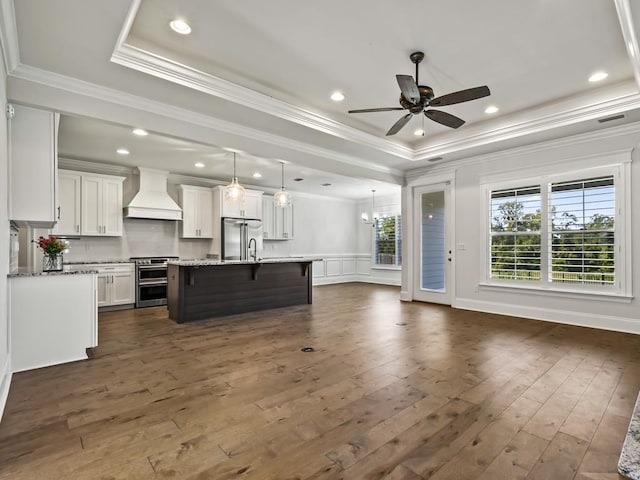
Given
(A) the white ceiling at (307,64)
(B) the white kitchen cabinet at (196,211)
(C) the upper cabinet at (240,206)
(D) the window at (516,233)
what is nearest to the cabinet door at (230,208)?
(C) the upper cabinet at (240,206)

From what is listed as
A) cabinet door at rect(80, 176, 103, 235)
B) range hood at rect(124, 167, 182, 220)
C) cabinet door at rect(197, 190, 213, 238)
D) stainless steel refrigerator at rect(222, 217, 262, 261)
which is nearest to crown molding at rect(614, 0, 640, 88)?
stainless steel refrigerator at rect(222, 217, 262, 261)

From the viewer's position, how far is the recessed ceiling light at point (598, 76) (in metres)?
3.73

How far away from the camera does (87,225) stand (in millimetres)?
6223

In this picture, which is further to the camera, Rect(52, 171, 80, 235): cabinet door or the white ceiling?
Rect(52, 171, 80, 235): cabinet door

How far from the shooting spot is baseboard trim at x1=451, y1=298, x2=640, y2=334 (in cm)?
455

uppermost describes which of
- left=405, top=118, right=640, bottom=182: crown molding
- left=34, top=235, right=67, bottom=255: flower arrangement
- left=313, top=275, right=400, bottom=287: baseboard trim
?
left=405, top=118, right=640, bottom=182: crown molding

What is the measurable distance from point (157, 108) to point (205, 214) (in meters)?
4.08

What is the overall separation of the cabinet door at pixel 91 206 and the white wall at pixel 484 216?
231 inches

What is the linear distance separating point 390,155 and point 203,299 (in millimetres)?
3896

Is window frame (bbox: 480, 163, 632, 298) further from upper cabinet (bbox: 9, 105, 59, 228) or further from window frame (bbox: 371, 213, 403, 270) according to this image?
upper cabinet (bbox: 9, 105, 59, 228)

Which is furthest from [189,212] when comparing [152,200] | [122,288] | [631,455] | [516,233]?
[631,455]

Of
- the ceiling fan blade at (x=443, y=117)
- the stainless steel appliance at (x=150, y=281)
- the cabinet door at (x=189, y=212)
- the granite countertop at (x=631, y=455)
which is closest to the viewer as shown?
the granite countertop at (x=631, y=455)

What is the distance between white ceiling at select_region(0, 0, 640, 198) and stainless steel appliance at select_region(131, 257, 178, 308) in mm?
2435

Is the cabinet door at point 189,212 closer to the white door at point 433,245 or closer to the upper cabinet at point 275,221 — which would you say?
the upper cabinet at point 275,221
